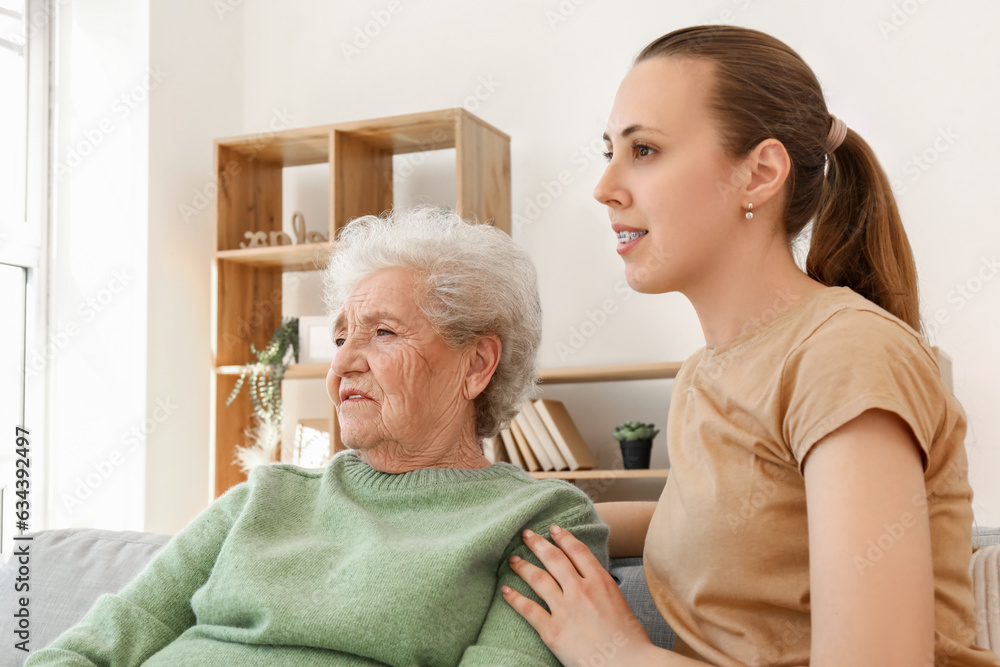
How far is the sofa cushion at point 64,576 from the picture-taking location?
162cm

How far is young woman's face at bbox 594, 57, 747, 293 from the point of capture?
3.79 ft

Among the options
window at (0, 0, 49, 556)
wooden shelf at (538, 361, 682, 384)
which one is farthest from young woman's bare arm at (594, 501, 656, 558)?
window at (0, 0, 49, 556)

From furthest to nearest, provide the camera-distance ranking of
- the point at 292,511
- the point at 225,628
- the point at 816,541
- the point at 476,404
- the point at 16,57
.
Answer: the point at 16,57 < the point at 476,404 < the point at 292,511 < the point at 225,628 < the point at 816,541

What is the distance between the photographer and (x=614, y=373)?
322 cm

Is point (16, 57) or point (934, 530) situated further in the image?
point (16, 57)

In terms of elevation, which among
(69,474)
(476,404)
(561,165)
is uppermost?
(561,165)

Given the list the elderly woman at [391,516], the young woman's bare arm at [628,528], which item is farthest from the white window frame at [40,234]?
the young woman's bare arm at [628,528]

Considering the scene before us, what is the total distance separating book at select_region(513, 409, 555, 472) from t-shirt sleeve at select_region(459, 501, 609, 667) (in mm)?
1740

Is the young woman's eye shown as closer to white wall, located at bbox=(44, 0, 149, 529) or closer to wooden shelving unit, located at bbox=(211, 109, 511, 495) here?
wooden shelving unit, located at bbox=(211, 109, 511, 495)

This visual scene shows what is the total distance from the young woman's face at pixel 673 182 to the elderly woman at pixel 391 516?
387 mm

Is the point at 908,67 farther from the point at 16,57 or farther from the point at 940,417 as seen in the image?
the point at 16,57

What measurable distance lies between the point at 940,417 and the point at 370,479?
0.83 m

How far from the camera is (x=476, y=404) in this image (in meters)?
1.59

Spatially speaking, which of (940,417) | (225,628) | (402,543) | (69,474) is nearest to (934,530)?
(940,417)
